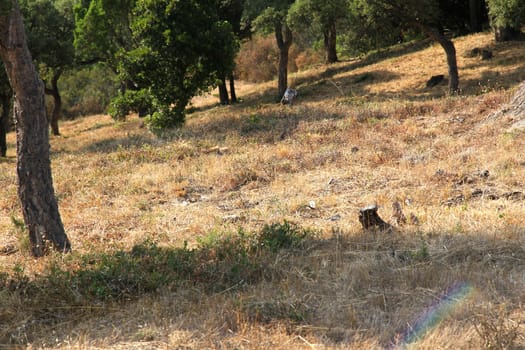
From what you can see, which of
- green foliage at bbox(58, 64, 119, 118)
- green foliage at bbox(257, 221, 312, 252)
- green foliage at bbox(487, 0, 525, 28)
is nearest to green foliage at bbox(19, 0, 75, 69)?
green foliage at bbox(58, 64, 119, 118)

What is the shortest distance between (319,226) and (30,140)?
3795 millimetres

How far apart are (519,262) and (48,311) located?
14.8 feet

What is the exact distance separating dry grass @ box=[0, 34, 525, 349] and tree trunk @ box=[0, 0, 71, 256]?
1.40 ft

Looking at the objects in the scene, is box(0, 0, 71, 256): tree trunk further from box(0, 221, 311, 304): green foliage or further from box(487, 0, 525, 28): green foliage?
box(487, 0, 525, 28): green foliage

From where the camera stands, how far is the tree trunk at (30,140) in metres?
6.02

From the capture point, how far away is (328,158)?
450 inches

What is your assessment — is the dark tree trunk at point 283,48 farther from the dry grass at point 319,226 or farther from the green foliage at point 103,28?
the dry grass at point 319,226

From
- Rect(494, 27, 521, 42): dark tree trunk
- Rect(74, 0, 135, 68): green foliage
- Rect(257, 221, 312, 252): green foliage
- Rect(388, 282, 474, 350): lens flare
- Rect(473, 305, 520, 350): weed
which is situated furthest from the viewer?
Rect(74, 0, 135, 68): green foliage

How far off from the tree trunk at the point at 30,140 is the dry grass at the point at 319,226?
1.40 feet

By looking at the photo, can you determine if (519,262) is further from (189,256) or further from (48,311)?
(48,311)

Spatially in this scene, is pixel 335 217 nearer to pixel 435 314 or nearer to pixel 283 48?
pixel 435 314

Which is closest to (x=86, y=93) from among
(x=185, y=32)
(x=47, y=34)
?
(x=47, y=34)

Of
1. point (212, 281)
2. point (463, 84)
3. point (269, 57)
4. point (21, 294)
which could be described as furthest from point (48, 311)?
point (269, 57)

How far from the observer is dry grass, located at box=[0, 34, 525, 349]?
4.14 m
